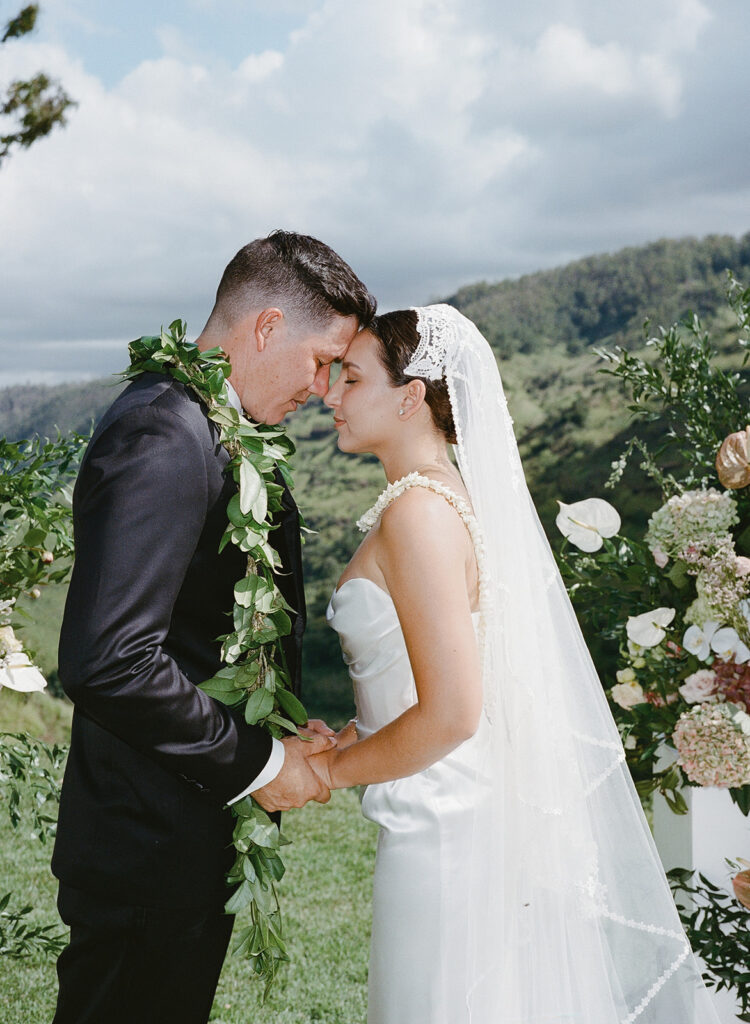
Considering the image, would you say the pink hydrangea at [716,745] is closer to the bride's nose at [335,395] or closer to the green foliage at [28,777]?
the bride's nose at [335,395]

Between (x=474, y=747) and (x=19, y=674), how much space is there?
5.09ft

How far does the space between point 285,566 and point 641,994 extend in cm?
138

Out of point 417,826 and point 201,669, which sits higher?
point 201,669

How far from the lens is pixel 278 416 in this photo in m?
2.53

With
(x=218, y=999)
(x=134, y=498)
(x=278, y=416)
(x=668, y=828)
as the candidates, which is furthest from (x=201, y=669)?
(x=218, y=999)

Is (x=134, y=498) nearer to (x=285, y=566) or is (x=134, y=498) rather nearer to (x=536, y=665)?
(x=285, y=566)

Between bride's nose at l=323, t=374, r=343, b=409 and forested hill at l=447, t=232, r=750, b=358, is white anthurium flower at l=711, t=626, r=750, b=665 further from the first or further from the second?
forested hill at l=447, t=232, r=750, b=358

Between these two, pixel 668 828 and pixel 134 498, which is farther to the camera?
pixel 668 828

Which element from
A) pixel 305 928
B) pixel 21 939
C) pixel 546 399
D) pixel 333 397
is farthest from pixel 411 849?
pixel 546 399

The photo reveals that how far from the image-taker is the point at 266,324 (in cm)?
237

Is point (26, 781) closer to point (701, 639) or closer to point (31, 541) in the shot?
point (31, 541)

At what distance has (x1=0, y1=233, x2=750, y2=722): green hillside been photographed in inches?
466

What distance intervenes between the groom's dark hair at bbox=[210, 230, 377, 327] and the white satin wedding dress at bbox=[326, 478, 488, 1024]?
0.61 m

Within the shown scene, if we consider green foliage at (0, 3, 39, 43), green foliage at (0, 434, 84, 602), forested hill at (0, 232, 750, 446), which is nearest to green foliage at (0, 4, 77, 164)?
green foliage at (0, 3, 39, 43)
